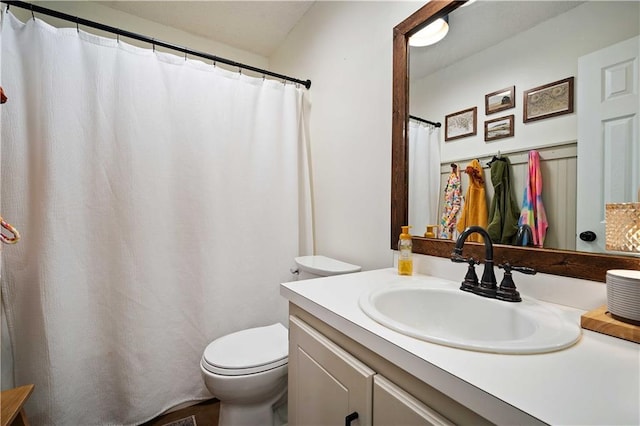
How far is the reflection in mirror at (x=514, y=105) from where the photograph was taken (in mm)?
719

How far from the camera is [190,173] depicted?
1527mm

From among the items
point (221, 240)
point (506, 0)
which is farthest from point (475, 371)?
point (221, 240)

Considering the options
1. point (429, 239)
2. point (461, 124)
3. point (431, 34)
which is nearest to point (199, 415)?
point (429, 239)

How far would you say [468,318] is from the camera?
0.82 meters

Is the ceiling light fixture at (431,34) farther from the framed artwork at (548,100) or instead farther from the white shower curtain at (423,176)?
the framed artwork at (548,100)

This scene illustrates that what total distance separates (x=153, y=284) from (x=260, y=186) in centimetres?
79

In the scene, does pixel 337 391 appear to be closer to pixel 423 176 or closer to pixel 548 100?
pixel 423 176

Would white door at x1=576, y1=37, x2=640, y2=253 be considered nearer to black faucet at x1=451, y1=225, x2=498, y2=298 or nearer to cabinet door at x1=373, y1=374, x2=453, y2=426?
black faucet at x1=451, y1=225, x2=498, y2=298

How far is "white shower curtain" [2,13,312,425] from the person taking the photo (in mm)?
1210

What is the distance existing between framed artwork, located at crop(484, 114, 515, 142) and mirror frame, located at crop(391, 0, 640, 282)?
0.31 metres

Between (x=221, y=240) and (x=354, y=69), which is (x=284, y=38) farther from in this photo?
(x=221, y=240)

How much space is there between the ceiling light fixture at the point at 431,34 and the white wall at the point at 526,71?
0.46 ft

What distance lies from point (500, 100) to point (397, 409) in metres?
0.94

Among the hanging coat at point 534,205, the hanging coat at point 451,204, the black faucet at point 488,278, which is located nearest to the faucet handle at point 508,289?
the black faucet at point 488,278
